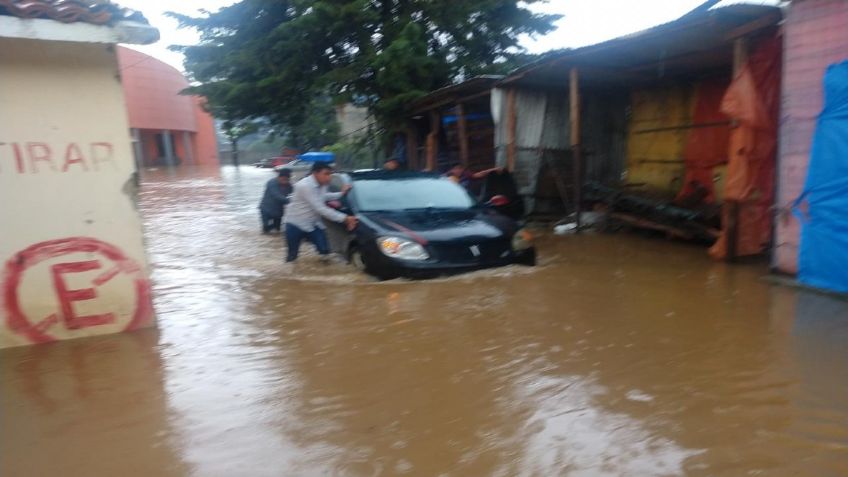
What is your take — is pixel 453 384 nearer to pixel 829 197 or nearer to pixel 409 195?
pixel 409 195

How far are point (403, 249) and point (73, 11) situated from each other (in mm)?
3543

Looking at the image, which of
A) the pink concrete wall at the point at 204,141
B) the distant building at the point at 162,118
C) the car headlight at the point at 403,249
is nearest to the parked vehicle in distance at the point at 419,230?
the car headlight at the point at 403,249

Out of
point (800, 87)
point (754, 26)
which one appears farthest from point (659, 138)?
point (800, 87)

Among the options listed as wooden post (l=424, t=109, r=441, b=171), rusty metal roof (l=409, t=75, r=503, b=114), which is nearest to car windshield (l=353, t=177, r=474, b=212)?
rusty metal roof (l=409, t=75, r=503, b=114)

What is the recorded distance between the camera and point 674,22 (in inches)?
272

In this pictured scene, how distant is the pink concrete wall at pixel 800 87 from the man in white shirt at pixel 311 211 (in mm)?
4686

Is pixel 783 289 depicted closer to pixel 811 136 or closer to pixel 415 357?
pixel 811 136

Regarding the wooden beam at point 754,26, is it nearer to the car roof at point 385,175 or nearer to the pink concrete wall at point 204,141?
the car roof at point 385,175

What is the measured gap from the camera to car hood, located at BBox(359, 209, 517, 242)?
6359mm

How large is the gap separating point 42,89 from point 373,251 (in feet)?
10.9

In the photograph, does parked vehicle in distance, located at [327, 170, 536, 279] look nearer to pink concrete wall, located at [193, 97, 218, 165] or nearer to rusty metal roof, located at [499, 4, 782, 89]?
rusty metal roof, located at [499, 4, 782, 89]

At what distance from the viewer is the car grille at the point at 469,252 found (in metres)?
6.28

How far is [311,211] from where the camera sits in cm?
734

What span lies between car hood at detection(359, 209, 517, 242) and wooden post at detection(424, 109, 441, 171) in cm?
719
